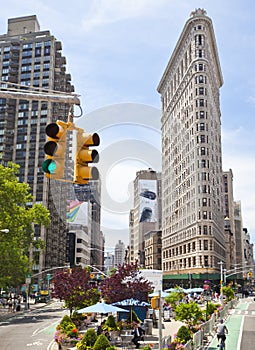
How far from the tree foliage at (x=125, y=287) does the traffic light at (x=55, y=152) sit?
78.7ft

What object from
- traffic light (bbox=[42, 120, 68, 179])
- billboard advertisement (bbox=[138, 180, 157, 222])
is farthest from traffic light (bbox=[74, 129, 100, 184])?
billboard advertisement (bbox=[138, 180, 157, 222])

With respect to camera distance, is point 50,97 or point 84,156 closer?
point 84,156

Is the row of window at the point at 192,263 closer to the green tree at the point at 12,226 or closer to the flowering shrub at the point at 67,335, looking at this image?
the green tree at the point at 12,226

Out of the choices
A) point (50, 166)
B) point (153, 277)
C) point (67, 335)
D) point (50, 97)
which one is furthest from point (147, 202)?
point (50, 166)

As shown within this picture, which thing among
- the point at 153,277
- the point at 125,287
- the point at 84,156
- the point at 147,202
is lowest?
the point at 125,287

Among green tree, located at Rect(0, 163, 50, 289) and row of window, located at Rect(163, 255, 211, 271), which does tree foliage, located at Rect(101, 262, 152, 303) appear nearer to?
green tree, located at Rect(0, 163, 50, 289)

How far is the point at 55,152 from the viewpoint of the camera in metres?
8.47

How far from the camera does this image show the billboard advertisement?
156500 millimetres

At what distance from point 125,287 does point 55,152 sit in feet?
80.2

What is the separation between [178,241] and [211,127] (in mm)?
28596

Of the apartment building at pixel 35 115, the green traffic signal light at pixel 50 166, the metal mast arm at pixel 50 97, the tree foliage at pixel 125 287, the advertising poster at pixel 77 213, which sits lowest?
the tree foliage at pixel 125 287

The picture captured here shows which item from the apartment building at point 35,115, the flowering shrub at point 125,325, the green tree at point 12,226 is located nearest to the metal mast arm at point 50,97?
the flowering shrub at point 125,325

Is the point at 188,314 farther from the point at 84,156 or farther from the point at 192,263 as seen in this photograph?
the point at 192,263

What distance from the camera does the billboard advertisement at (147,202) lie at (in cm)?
15650
